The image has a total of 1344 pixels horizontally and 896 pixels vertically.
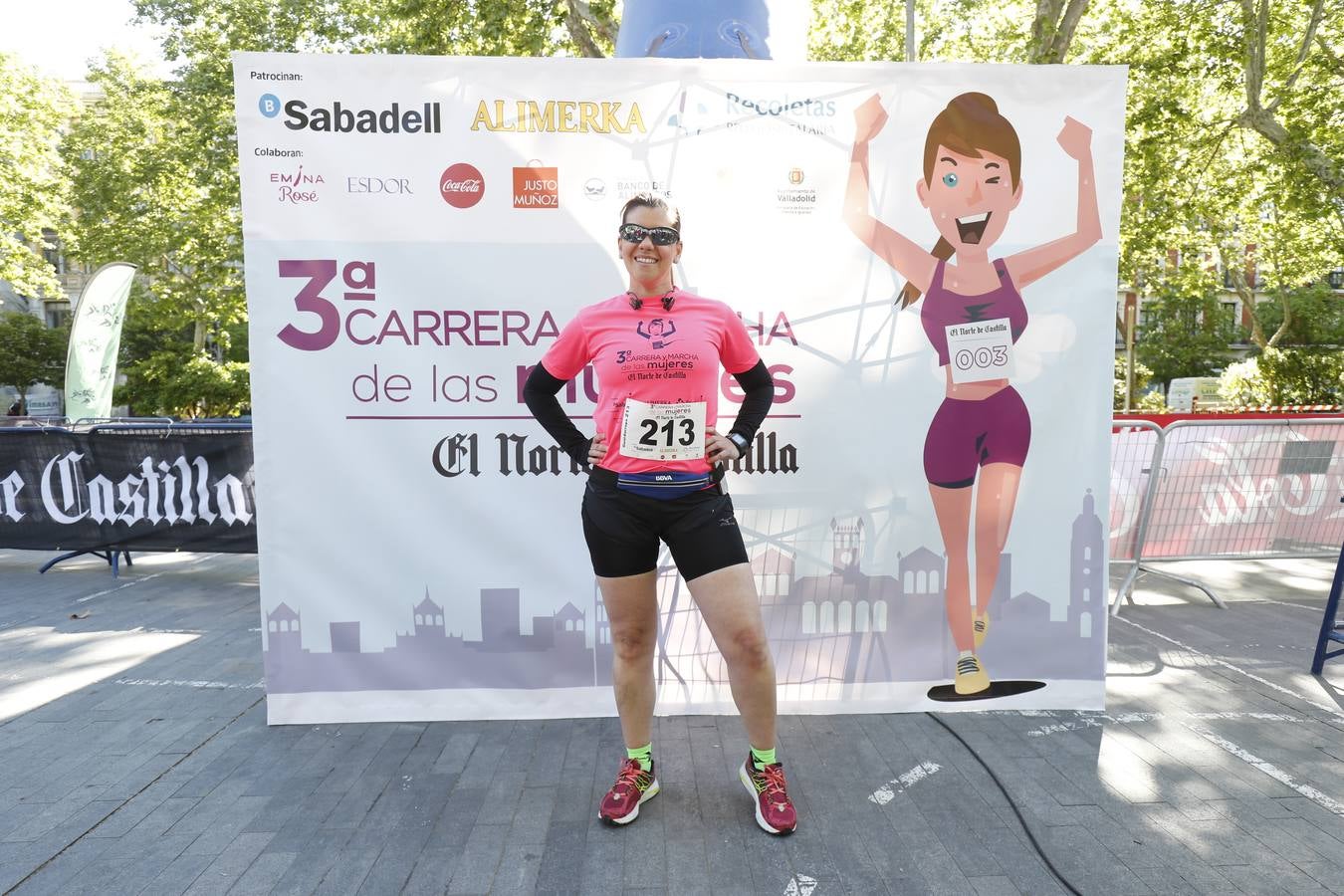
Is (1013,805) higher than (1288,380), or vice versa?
(1288,380)

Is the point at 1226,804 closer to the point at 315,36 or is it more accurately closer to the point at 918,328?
the point at 918,328

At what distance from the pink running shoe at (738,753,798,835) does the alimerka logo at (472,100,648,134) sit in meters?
2.82

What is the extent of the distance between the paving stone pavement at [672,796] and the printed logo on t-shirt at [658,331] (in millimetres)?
1791

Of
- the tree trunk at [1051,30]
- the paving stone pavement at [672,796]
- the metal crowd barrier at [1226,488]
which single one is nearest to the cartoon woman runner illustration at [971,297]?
the paving stone pavement at [672,796]

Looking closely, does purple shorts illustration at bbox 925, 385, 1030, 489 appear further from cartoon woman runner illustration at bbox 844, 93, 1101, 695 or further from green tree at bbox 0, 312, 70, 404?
green tree at bbox 0, 312, 70, 404

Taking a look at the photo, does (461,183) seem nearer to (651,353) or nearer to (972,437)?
(651,353)

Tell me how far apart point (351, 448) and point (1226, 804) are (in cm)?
396

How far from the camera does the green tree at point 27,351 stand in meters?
38.3

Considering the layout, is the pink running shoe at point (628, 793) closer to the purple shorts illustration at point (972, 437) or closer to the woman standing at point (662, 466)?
the woman standing at point (662, 466)

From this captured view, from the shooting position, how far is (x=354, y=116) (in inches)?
156

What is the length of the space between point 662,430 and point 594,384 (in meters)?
1.14

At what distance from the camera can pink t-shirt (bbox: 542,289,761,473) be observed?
10.2 feet

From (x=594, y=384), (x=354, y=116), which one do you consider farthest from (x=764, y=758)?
(x=354, y=116)

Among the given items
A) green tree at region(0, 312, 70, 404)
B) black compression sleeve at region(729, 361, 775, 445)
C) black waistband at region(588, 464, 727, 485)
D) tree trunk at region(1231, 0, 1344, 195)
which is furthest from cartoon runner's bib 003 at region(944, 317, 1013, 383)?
green tree at region(0, 312, 70, 404)
